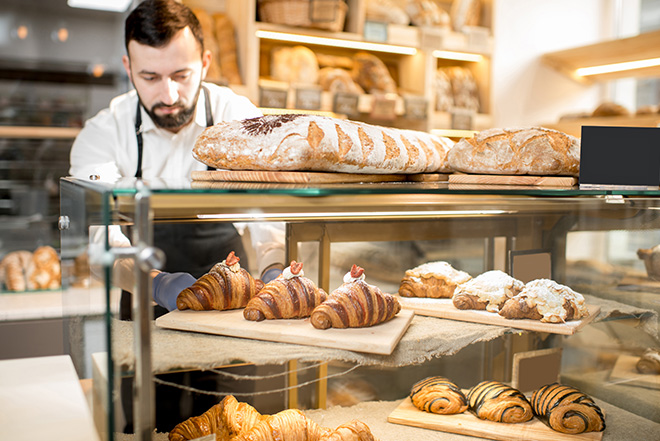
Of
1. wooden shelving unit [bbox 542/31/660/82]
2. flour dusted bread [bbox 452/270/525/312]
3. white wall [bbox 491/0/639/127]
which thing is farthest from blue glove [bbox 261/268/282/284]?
wooden shelving unit [bbox 542/31/660/82]

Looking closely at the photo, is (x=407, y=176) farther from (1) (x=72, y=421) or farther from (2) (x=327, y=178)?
(1) (x=72, y=421)

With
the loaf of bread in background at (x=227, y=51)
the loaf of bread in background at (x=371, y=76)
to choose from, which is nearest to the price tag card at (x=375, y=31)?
the loaf of bread in background at (x=371, y=76)

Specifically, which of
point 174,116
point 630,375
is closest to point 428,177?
point 630,375

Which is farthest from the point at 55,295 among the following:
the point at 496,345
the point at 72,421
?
the point at 496,345

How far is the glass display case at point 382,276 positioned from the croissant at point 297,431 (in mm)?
86

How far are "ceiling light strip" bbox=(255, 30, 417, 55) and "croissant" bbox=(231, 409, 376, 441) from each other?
2194 mm

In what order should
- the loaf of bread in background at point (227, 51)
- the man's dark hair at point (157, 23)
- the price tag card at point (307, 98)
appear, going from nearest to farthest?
the man's dark hair at point (157, 23) < the loaf of bread in background at point (227, 51) < the price tag card at point (307, 98)

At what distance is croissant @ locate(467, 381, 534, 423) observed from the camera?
124 centimetres

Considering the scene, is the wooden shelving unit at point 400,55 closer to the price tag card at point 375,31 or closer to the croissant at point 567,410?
the price tag card at point 375,31

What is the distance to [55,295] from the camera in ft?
7.45

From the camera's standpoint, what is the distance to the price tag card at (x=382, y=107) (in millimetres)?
3127

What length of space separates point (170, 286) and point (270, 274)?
0.22 metres

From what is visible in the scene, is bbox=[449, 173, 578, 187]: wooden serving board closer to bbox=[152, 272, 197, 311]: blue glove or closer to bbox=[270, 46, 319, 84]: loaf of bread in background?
bbox=[152, 272, 197, 311]: blue glove

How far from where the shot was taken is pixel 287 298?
1097mm
